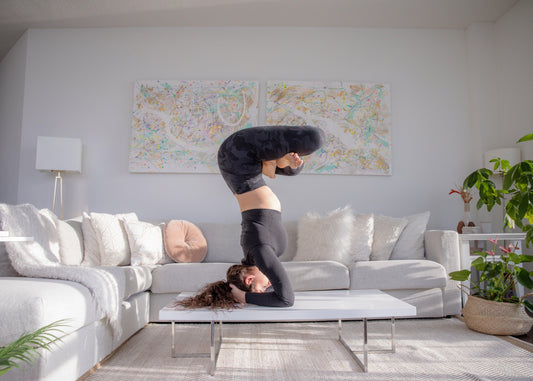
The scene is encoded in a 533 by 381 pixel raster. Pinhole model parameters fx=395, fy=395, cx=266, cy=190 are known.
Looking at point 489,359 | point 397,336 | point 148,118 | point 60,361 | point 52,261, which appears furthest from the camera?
point 148,118

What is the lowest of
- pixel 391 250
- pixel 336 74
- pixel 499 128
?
pixel 391 250

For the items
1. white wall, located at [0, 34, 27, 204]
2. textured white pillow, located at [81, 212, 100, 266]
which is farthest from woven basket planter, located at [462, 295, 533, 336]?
white wall, located at [0, 34, 27, 204]

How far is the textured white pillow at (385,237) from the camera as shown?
134 inches

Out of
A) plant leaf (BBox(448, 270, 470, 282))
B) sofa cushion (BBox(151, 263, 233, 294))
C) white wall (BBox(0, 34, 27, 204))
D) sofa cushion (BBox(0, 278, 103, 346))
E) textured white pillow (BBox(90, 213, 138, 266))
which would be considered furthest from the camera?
white wall (BBox(0, 34, 27, 204))

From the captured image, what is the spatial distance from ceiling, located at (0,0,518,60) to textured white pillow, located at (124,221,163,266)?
2.15 m

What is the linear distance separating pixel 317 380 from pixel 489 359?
1.00 meters

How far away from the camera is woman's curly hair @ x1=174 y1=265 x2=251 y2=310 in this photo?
188cm

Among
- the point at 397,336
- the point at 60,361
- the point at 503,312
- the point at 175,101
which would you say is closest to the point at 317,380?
the point at 397,336

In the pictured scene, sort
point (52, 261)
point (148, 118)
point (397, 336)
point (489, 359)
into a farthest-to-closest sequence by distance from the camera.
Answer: point (148, 118), point (397, 336), point (52, 261), point (489, 359)

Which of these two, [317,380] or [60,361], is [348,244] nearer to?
[317,380]

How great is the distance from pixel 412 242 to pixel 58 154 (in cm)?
325

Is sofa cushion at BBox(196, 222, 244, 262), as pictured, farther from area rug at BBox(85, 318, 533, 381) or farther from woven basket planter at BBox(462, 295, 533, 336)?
woven basket planter at BBox(462, 295, 533, 336)

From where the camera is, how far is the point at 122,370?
199 centimetres

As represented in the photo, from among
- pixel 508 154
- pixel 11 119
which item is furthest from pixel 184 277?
pixel 508 154
